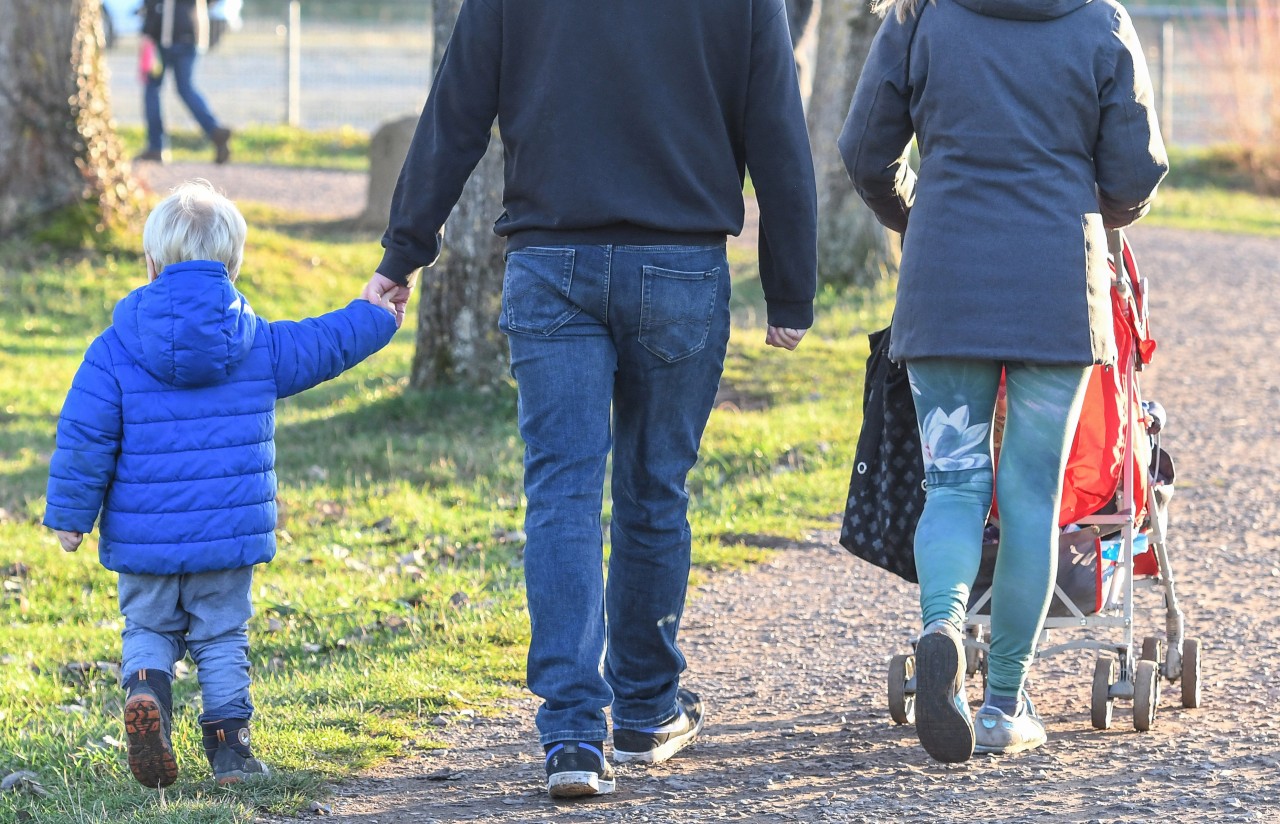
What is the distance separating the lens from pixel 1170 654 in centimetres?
439

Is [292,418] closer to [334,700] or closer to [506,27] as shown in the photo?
[334,700]

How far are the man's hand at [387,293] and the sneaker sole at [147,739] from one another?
99 cm

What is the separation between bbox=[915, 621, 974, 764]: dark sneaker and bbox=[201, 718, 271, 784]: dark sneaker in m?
1.48

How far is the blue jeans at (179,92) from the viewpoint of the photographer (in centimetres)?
1606

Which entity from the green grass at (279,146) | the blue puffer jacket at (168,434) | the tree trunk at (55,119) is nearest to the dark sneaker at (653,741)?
the blue puffer jacket at (168,434)

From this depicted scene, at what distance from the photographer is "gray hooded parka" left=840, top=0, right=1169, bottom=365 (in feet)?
12.3

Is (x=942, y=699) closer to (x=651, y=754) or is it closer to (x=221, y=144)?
(x=651, y=754)

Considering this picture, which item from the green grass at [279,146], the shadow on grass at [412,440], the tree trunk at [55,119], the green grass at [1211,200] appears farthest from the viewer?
the green grass at [279,146]

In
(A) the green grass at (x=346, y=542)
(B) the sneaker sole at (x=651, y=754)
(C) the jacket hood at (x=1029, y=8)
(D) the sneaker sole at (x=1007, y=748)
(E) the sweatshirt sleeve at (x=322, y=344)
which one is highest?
(C) the jacket hood at (x=1029, y=8)

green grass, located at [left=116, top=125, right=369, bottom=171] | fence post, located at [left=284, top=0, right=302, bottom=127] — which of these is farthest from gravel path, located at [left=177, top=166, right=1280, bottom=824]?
fence post, located at [left=284, top=0, right=302, bottom=127]

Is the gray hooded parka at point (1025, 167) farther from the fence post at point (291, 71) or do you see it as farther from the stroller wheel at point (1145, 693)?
the fence post at point (291, 71)

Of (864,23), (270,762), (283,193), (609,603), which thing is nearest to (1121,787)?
(609,603)

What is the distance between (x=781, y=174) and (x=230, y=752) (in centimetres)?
179

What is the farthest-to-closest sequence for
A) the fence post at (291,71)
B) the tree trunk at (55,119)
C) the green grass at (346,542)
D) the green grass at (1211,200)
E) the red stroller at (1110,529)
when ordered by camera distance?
the fence post at (291,71), the green grass at (1211,200), the tree trunk at (55,119), the green grass at (346,542), the red stroller at (1110,529)
